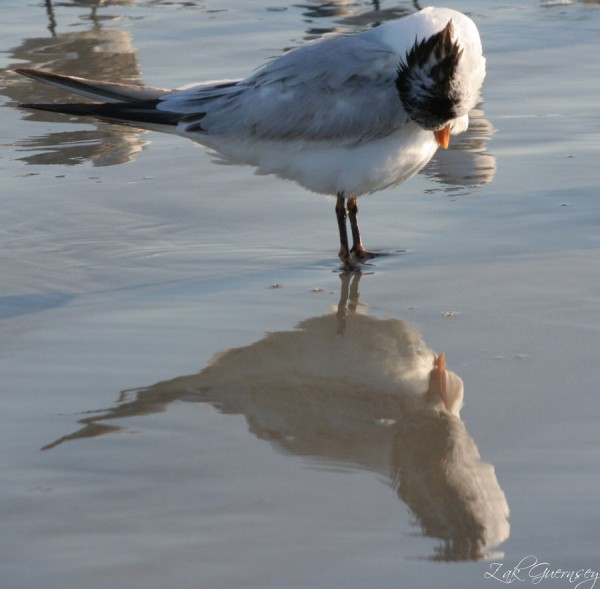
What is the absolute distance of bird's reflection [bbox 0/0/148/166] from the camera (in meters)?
6.53

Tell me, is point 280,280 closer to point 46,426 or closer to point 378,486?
point 46,426

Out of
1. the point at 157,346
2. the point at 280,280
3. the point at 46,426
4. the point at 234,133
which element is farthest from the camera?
the point at 234,133

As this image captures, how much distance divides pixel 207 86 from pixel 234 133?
1.14 ft

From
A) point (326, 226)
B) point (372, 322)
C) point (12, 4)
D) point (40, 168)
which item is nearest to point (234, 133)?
point (326, 226)

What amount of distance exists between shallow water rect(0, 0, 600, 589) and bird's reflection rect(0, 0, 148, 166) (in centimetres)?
5

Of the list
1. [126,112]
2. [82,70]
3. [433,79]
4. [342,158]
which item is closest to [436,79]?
[433,79]

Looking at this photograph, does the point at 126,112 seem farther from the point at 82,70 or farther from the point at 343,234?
the point at 82,70

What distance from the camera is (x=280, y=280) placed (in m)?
4.59

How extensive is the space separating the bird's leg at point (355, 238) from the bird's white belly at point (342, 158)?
191 mm

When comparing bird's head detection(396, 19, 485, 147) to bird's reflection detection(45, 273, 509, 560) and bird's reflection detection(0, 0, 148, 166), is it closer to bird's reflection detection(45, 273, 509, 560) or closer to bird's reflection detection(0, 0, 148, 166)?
bird's reflection detection(45, 273, 509, 560)

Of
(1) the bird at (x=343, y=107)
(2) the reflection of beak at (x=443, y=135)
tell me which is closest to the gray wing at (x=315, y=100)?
(1) the bird at (x=343, y=107)

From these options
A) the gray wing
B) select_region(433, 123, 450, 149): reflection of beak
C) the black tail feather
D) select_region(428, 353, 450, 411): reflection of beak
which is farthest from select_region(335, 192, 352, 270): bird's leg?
select_region(428, 353, 450, 411): reflection of beak

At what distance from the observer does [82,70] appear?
9.04m

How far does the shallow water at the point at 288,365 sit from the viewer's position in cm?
260
